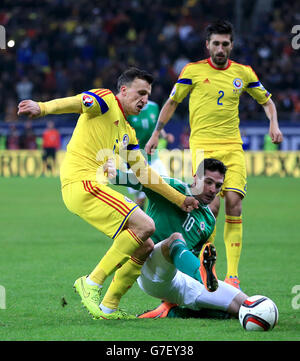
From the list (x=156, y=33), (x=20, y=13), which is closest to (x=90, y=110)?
(x=156, y=33)

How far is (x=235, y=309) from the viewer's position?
18.0 feet

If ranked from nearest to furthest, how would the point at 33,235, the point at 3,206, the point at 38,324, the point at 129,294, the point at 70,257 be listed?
the point at 38,324 < the point at 129,294 < the point at 70,257 < the point at 33,235 < the point at 3,206

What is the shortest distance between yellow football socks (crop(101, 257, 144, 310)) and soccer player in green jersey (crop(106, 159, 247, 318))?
51mm

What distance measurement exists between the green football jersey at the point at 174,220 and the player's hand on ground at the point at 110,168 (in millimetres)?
319

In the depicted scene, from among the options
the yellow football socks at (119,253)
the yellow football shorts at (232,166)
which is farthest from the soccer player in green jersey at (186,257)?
the yellow football shorts at (232,166)

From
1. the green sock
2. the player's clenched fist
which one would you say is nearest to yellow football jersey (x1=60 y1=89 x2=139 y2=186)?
the player's clenched fist

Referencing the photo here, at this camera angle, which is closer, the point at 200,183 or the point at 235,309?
the point at 235,309

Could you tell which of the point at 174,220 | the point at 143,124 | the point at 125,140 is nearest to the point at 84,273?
the point at 174,220

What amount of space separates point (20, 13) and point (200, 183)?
23531 mm

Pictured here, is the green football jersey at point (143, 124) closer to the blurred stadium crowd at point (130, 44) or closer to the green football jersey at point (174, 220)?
the green football jersey at point (174, 220)

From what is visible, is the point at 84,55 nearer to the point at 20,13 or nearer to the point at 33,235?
the point at 20,13

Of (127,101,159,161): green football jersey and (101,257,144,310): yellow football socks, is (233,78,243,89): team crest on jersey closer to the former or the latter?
(101,257,144,310): yellow football socks

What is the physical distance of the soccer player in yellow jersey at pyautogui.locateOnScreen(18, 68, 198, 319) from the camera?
549 cm

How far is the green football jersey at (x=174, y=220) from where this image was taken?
5973 mm
